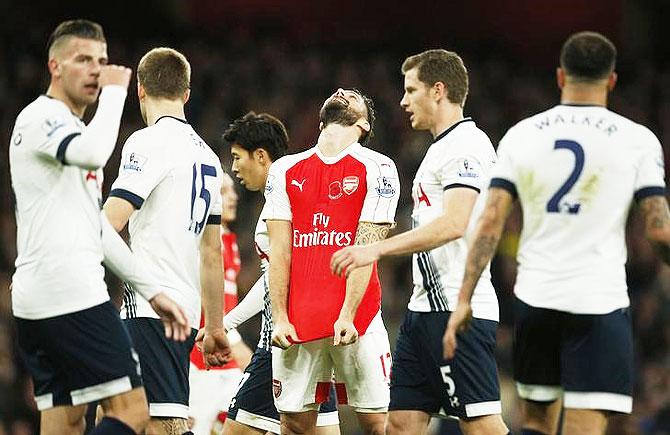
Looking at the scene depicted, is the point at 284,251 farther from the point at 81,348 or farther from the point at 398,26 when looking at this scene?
the point at 398,26

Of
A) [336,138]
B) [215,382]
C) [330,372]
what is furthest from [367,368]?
[215,382]

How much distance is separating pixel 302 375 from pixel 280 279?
0.56 metres

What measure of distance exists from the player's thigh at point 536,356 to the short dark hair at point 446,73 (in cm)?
155

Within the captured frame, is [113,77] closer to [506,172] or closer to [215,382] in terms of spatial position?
[506,172]

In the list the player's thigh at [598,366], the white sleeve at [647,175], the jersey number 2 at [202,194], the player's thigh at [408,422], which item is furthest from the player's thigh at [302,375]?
the white sleeve at [647,175]

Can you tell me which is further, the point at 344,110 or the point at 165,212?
the point at 344,110

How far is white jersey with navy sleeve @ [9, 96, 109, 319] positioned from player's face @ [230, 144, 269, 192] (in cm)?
213

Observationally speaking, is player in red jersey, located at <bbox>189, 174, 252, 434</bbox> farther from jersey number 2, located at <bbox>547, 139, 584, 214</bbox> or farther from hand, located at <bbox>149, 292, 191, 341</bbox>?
jersey number 2, located at <bbox>547, 139, 584, 214</bbox>

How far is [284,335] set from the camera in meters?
7.07

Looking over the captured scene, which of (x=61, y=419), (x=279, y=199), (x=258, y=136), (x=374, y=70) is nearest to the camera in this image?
(x=61, y=419)

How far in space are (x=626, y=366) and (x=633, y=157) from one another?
0.96 meters

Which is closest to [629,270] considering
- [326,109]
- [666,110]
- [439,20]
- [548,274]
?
[666,110]

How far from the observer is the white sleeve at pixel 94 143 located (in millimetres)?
5859

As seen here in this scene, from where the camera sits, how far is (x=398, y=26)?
2217 centimetres
